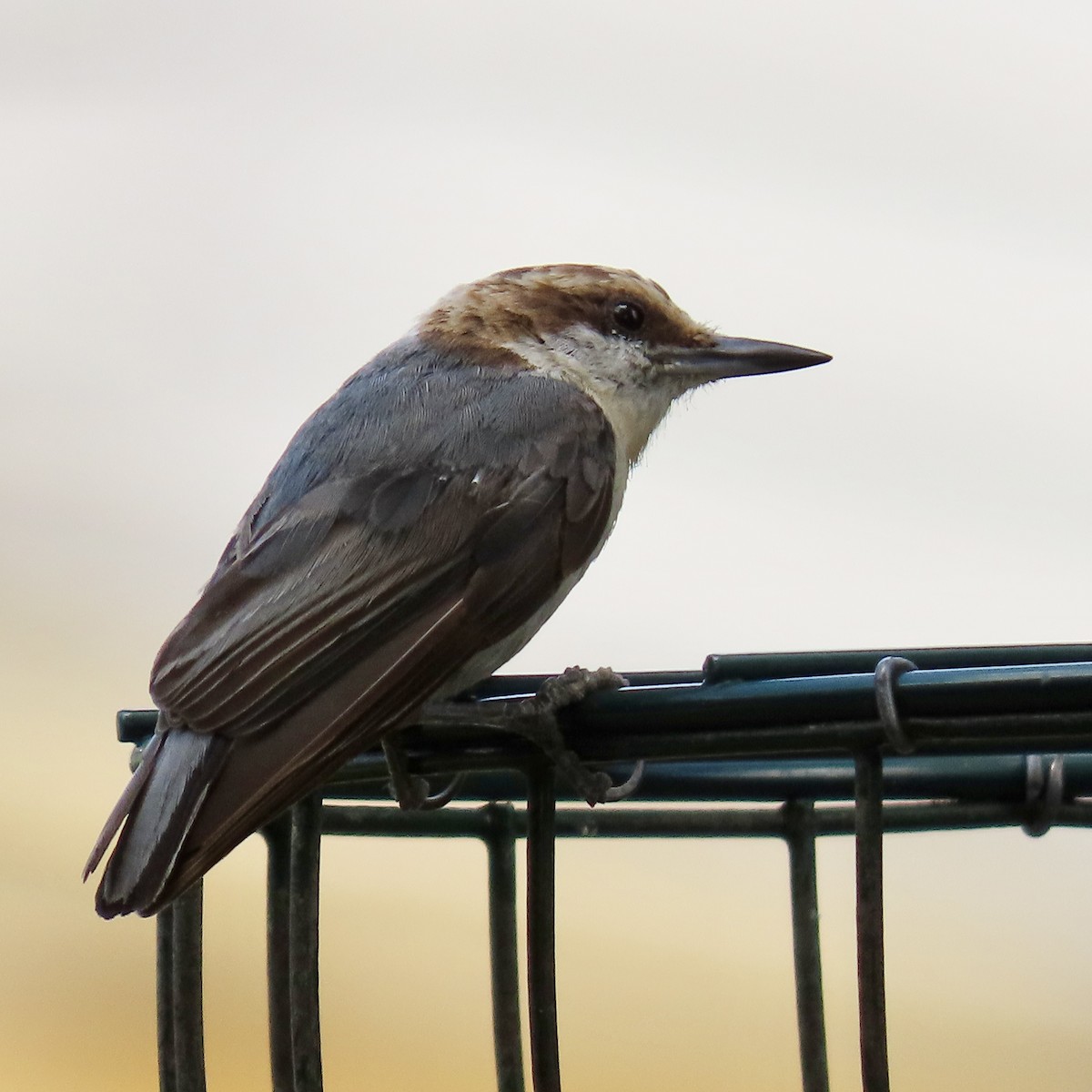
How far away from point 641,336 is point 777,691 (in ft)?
5.29

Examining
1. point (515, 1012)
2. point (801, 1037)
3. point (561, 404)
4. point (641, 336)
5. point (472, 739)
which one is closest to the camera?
point (472, 739)

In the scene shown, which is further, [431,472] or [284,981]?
[431,472]

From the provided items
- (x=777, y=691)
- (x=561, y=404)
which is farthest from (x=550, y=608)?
(x=777, y=691)

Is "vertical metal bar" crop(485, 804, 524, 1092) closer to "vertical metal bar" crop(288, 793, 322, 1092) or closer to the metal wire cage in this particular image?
the metal wire cage

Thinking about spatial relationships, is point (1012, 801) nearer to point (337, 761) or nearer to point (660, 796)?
point (660, 796)

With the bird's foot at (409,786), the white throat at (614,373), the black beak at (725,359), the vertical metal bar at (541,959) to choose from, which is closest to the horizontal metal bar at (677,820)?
the bird's foot at (409,786)

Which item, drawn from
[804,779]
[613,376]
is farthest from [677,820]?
[613,376]

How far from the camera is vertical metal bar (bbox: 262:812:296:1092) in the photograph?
150 centimetres

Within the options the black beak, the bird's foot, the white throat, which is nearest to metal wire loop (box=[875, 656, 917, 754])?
the bird's foot

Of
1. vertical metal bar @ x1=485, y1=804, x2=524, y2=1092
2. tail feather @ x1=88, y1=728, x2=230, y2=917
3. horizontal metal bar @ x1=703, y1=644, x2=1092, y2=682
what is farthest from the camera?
vertical metal bar @ x1=485, y1=804, x2=524, y2=1092

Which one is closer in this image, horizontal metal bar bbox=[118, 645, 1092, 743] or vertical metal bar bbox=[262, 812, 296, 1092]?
horizontal metal bar bbox=[118, 645, 1092, 743]

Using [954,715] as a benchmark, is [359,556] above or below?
above

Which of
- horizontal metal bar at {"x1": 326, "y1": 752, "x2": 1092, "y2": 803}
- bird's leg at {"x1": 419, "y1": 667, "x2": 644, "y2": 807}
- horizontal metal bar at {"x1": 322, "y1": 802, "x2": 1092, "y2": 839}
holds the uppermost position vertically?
bird's leg at {"x1": 419, "y1": 667, "x2": 644, "y2": 807}

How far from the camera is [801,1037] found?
1521 mm
